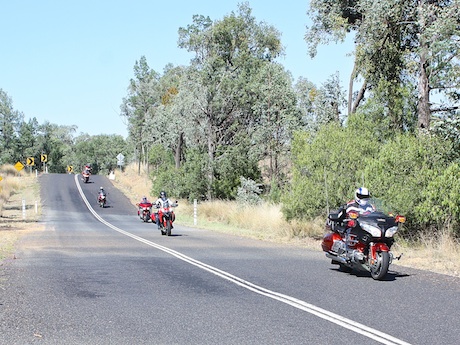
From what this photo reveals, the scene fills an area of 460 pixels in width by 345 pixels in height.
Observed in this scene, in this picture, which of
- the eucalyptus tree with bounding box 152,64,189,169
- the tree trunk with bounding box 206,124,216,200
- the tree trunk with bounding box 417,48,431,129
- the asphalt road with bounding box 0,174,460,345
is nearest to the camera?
the asphalt road with bounding box 0,174,460,345

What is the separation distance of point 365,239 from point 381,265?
0.69 m

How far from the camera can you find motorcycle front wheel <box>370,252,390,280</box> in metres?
10.9

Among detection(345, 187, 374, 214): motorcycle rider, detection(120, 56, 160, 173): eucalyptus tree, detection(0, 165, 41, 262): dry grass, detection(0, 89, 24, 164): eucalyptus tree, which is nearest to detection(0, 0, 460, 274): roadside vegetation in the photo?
detection(345, 187, 374, 214): motorcycle rider

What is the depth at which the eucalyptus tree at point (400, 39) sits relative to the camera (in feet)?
56.9


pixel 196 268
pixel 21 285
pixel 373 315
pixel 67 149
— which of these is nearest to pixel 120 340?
pixel 373 315

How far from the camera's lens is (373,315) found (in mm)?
7949

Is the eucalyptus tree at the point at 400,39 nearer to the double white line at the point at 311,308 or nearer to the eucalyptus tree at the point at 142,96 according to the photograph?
the double white line at the point at 311,308

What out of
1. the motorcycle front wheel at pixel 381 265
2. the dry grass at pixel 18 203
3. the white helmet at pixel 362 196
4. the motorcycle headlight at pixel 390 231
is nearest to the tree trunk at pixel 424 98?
the white helmet at pixel 362 196

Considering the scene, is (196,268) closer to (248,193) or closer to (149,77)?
(248,193)

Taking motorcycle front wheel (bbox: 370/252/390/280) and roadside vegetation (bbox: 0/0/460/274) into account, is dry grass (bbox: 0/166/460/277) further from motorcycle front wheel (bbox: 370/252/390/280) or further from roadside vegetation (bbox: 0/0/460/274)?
motorcycle front wheel (bbox: 370/252/390/280)

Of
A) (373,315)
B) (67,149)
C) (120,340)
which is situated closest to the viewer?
(120,340)

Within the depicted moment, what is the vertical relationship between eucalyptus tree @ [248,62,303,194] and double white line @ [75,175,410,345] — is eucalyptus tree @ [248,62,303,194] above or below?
above

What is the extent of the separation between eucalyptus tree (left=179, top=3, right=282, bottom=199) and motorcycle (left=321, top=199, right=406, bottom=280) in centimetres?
3057

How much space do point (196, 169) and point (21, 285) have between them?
32.2m
